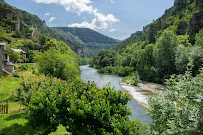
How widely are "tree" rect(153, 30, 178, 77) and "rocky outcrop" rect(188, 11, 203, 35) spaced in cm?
1916

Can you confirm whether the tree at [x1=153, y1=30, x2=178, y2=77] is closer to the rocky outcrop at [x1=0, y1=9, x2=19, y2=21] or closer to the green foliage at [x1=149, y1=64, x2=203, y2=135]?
the green foliage at [x1=149, y1=64, x2=203, y2=135]

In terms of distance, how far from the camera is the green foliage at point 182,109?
6.56m

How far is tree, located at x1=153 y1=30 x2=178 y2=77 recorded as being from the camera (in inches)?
2135

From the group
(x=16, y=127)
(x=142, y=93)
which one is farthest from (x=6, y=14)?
(x=16, y=127)

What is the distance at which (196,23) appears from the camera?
65.6 m

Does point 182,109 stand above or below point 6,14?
below

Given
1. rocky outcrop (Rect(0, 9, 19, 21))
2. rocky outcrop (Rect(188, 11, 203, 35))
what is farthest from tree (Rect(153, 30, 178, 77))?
rocky outcrop (Rect(0, 9, 19, 21))

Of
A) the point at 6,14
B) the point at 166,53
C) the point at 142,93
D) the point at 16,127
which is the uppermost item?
the point at 6,14

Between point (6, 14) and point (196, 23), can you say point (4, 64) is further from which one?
point (6, 14)

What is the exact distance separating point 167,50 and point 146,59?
13.3m

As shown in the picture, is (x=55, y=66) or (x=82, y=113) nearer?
(x=82, y=113)

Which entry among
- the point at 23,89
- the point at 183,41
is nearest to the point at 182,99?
the point at 23,89

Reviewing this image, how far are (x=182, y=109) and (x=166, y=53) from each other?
5550cm

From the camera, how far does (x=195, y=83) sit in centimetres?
830
